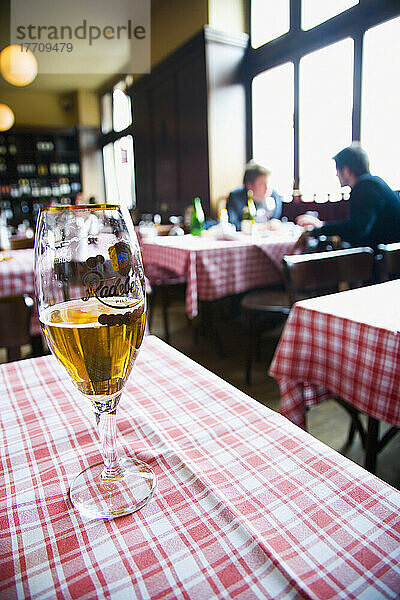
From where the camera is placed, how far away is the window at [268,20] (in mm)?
5066

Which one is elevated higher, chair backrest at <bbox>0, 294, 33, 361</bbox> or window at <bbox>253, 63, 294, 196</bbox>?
window at <bbox>253, 63, 294, 196</bbox>

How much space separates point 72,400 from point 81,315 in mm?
239

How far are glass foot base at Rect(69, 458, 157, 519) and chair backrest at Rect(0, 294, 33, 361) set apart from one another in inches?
38.3

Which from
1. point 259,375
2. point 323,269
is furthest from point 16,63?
point 323,269

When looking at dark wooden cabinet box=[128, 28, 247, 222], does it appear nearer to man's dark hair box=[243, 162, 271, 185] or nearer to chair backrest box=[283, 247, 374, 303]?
man's dark hair box=[243, 162, 271, 185]

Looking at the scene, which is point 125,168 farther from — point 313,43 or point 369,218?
point 369,218

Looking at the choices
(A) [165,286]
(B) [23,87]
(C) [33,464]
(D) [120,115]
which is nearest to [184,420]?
(C) [33,464]

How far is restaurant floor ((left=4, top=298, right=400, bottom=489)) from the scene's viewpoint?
1.76m

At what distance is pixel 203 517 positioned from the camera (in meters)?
0.34

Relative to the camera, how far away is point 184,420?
49 cm

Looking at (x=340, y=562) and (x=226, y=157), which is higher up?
(x=226, y=157)

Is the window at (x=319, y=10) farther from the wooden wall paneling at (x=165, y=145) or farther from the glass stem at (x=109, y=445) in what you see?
the glass stem at (x=109, y=445)

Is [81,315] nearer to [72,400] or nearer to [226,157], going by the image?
[72,400]

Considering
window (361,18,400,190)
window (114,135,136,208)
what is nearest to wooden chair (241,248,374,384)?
window (361,18,400,190)
